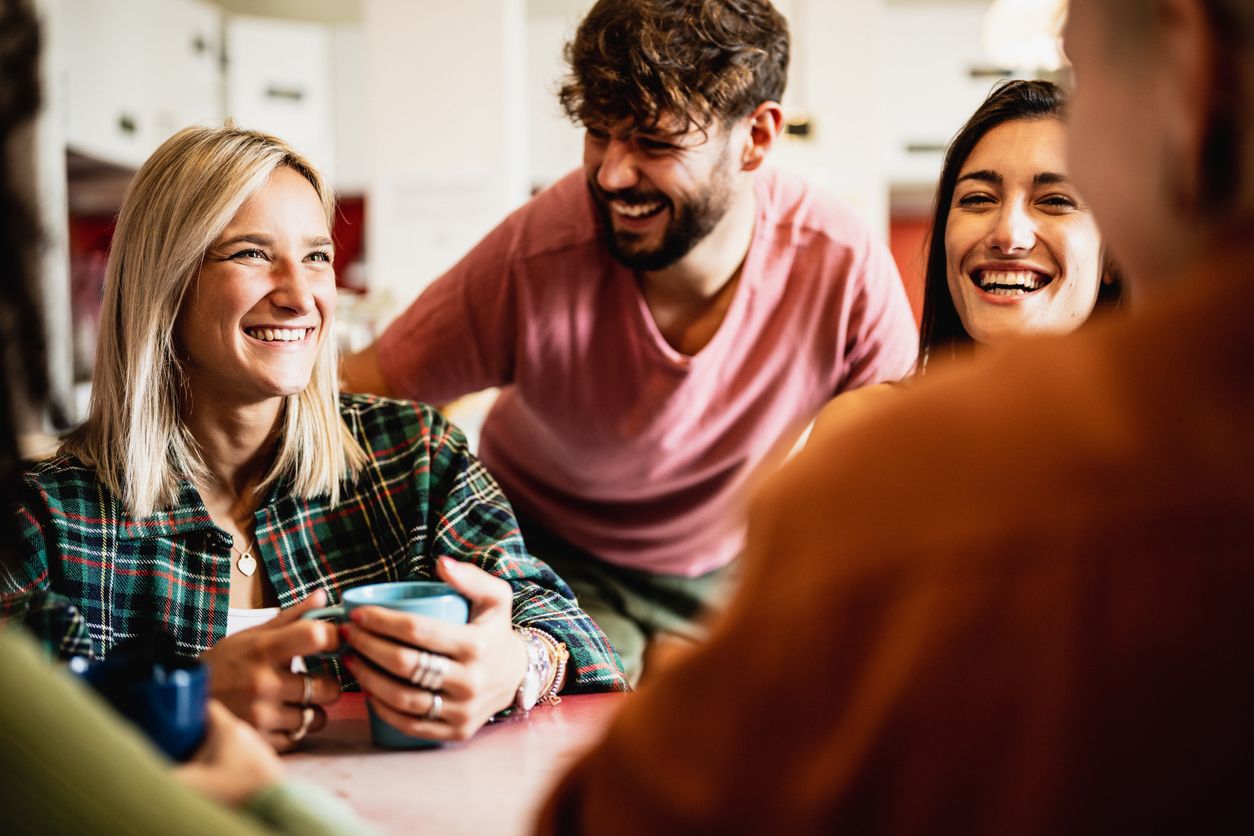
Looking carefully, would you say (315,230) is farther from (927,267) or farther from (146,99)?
(146,99)

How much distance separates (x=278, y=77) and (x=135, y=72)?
0.81m

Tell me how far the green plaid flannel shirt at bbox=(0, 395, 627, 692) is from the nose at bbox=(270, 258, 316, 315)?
176mm

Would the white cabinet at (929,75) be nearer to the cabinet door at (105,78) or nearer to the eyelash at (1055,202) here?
the cabinet door at (105,78)

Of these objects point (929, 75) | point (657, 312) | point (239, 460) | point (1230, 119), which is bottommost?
point (239, 460)

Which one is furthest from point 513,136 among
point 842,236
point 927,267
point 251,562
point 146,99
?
point 251,562

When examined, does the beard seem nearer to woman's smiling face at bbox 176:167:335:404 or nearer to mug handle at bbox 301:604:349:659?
woman's smiling face at bbox 176:167:335:404

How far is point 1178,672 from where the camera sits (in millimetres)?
390

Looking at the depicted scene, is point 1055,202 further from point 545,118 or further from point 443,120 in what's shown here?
point 545,118

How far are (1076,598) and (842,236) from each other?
1606 millimetres

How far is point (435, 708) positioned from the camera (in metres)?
0.97

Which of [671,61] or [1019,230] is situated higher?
[671,61]

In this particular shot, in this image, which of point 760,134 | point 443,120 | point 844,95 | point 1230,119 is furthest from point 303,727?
point 844,95

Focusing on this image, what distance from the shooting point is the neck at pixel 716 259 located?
190 cm

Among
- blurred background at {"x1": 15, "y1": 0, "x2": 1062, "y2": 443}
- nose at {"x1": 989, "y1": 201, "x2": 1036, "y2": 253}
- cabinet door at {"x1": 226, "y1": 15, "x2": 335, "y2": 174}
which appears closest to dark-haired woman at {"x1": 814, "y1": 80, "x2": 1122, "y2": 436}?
nose at {"x1": 989, "y1": 201, "x2": 1036, "y2": 253}
